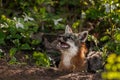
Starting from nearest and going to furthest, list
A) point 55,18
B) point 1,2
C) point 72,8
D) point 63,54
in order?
point 63,54
point 55,18
point 1,2
point 72,8

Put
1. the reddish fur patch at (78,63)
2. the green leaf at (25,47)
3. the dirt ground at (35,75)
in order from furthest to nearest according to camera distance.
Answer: the green leaf at (25,47)
the reddish fur patch at (78,63)
the dirt ground at (35,75)

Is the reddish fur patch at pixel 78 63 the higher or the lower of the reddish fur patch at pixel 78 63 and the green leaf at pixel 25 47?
the lower

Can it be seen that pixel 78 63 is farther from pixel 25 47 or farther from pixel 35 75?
pixel 35 75

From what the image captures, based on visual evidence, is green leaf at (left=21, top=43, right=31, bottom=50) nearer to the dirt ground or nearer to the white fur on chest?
the white fur on chest

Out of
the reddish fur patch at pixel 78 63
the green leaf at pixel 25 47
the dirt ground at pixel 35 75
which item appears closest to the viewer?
the dirt ground at pixel 35 75

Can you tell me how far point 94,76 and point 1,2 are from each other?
618 cm

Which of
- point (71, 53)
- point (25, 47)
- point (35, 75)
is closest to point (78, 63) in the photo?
point (71, 53)

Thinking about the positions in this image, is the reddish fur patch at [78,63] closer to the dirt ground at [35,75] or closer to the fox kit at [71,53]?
the fox kit at [71,53]

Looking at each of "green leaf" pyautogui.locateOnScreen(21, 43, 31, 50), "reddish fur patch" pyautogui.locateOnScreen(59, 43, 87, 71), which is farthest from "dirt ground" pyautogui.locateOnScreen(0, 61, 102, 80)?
"green leaf" pyautogui.locateOnScreen(21, 43, 31, 50)

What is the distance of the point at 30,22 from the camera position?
9.23 metres

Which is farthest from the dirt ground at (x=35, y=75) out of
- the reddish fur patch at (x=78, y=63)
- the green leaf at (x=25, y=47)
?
the green leaf at (x=25, y=47)

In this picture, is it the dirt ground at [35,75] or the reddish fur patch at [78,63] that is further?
the reddish fur patch at [78,63]

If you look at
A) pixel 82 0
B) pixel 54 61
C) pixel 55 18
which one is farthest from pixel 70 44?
pixel 82 0

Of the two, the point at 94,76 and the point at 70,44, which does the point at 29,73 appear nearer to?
the point at 94,76
